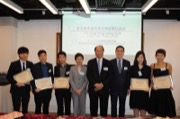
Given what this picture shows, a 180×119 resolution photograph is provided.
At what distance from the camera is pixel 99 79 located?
4691 millimetres

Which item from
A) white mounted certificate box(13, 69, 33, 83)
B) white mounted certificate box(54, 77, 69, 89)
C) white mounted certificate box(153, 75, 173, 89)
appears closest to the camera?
white mounted certificate box(153, 75, 173, 89)

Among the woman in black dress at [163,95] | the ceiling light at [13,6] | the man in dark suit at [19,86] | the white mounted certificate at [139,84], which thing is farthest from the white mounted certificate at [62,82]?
the ceiling light at [13,6]

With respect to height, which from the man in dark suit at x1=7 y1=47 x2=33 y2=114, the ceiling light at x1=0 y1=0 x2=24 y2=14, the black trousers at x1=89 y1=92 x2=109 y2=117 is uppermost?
the ceiling light at x1=0 y1=0 x2=24 y2=14

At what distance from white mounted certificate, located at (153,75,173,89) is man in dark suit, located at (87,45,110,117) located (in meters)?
0.91

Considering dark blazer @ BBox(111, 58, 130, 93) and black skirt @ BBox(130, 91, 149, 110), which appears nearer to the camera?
black skirt @ BBox(130, 91, 149, 110)

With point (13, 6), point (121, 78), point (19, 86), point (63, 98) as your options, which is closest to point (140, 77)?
point (121, 78)

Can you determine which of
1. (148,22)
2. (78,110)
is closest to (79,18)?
(148,22)

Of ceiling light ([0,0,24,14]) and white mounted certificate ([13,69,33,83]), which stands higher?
ceiling light ([0,0,24,14])

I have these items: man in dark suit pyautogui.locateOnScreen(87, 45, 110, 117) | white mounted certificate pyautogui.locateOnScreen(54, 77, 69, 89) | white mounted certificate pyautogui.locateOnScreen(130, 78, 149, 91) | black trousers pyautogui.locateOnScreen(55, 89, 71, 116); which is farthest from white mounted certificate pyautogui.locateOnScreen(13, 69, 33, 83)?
white mounted certificate pyautogui.locateOnScreen(130, 78, 149, 91)

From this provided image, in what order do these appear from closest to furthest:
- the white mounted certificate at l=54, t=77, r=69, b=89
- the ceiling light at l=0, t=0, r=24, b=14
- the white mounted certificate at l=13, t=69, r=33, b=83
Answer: the white mounted certificate at l=13, t=69, r=33, b=83, the white mounted certificate at l=54, t=77, r=69, b=89, the ceiling light at l=0, t=0, r=24, b=14

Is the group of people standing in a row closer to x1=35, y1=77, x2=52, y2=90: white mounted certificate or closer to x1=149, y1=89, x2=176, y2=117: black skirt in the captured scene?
x1=149, y1=89, x2=176, y2=117: black skirt

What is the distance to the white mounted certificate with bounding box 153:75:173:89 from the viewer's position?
4344mm

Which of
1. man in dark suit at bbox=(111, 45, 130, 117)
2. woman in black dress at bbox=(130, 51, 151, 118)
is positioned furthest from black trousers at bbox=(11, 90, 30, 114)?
woman in black dress at bbox=(130, 51, 151, 118)

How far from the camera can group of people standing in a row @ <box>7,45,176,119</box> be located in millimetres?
4496
